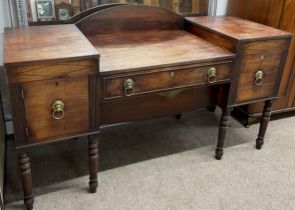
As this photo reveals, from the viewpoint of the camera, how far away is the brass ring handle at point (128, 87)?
135cm

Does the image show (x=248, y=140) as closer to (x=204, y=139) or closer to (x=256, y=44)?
(x=204, y=139)

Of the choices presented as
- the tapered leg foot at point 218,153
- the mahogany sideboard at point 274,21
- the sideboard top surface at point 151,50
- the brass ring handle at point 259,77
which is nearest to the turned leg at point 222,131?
the tapered leg foot at point 218,153

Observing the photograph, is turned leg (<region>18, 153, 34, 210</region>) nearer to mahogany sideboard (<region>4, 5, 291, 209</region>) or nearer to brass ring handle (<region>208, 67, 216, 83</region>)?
mahogany sideboard (<region>4, 5, 291, 209</region>)

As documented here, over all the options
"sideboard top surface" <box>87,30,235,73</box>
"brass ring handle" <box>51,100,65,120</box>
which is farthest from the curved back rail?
"brass ring handle" <box>51,100,65,120</box>

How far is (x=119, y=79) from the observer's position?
133 cm

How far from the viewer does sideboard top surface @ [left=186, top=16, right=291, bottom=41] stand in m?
1.57

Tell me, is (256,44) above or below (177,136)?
above

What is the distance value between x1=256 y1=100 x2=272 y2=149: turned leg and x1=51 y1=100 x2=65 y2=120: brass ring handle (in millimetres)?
1127

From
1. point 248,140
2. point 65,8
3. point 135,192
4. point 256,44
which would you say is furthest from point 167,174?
point 65,8

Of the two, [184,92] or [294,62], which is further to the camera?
[294,62]

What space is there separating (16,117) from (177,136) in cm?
109

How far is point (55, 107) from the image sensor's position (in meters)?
1.25

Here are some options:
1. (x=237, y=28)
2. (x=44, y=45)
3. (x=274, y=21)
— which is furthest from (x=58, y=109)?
(x=274, y=21)

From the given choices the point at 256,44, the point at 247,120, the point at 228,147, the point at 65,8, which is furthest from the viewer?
the point at 247,120
